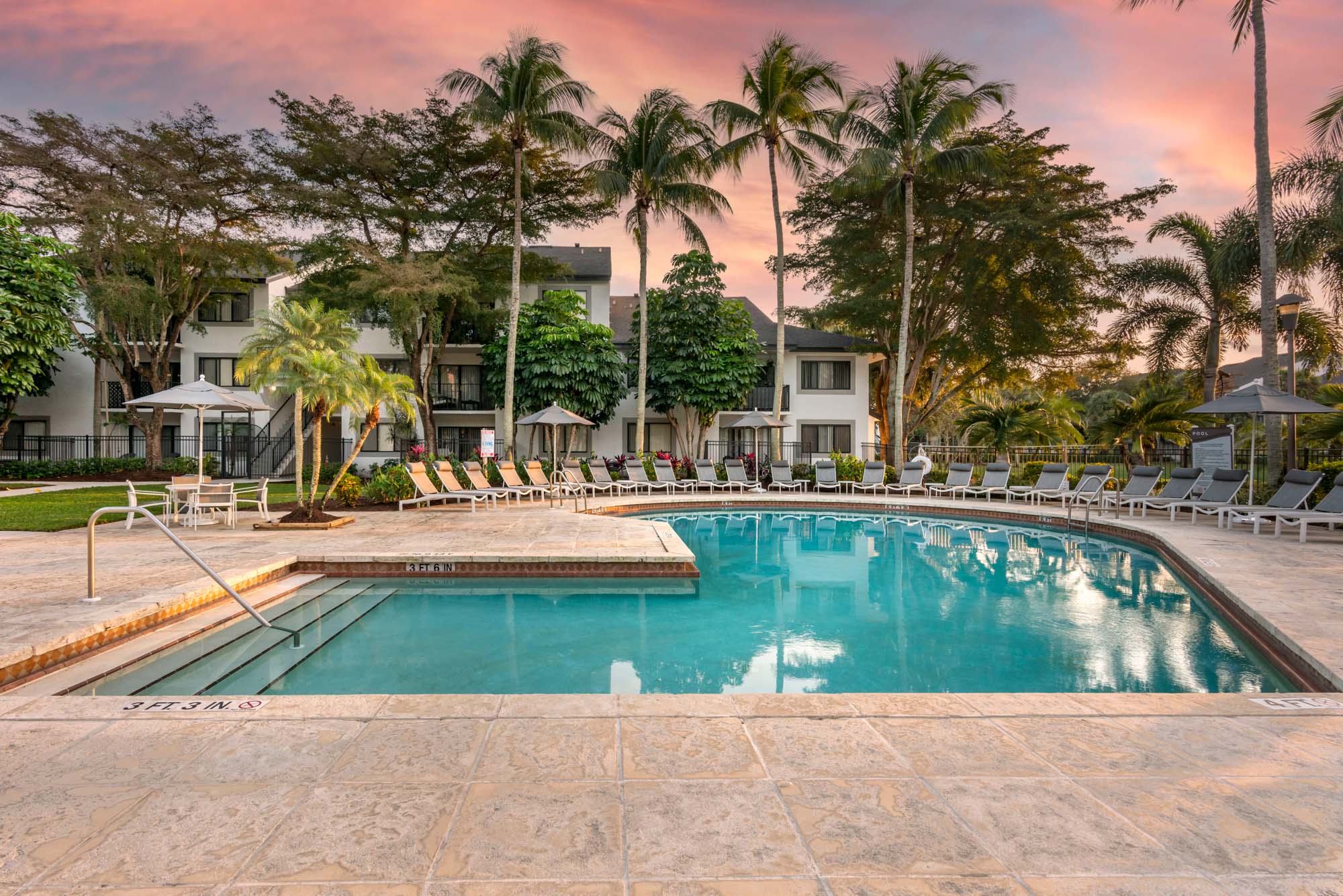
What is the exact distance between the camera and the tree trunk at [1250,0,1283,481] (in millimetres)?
12672

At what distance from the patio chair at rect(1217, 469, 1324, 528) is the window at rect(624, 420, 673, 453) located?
59.6 feet

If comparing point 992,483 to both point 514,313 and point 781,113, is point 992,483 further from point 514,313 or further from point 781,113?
point 514,313

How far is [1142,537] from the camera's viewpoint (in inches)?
434

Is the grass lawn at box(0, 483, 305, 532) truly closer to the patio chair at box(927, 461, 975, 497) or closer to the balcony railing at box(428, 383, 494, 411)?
the balcony railing at box(428, 383, 494, 411)

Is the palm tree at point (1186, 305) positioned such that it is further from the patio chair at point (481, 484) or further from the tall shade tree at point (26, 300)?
the tall shade tree at point (26, 300)

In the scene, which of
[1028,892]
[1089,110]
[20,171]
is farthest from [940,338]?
[20,171]

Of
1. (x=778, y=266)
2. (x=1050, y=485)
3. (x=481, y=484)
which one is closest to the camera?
(x=481, y=484)

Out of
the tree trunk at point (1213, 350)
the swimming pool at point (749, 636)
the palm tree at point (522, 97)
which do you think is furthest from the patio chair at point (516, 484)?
the tree trunk at point (1213, 350)

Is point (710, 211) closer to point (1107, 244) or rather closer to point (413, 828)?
point (1107, 244)

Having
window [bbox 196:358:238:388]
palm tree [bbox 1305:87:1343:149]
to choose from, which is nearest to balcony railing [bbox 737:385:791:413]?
palm tree [bbox 1305:87:1343:149]

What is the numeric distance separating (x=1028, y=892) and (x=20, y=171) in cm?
3065

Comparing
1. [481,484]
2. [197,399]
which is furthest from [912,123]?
[197,399]

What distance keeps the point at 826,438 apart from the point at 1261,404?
56.2ft

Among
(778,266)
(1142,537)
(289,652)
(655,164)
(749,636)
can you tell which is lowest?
(749,636)
